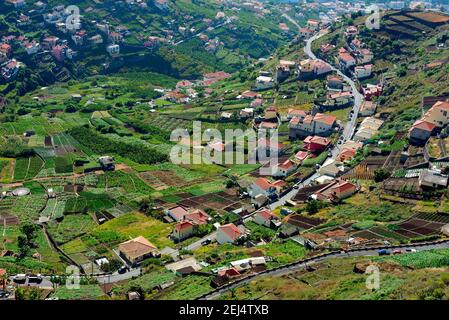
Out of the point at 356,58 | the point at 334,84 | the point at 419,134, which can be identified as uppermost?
the point at 356,58

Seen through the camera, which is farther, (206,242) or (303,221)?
(303,221)

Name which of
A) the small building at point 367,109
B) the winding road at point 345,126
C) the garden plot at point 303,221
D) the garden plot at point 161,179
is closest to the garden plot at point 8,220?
the garden plot at point 161,179

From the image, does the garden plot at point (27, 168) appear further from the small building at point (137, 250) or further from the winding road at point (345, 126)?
the winding road at point (345, 126)

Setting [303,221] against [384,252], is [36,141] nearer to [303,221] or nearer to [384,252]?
[303,221]

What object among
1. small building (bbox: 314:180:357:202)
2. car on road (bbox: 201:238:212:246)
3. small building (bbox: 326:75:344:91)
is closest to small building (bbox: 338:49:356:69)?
small building (bbox: 326:75:344:91)

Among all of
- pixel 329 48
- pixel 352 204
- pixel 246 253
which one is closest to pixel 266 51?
pixel 329 48

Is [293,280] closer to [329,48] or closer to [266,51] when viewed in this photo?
[329,48]

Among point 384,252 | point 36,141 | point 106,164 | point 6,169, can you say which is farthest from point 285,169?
point 36,141
